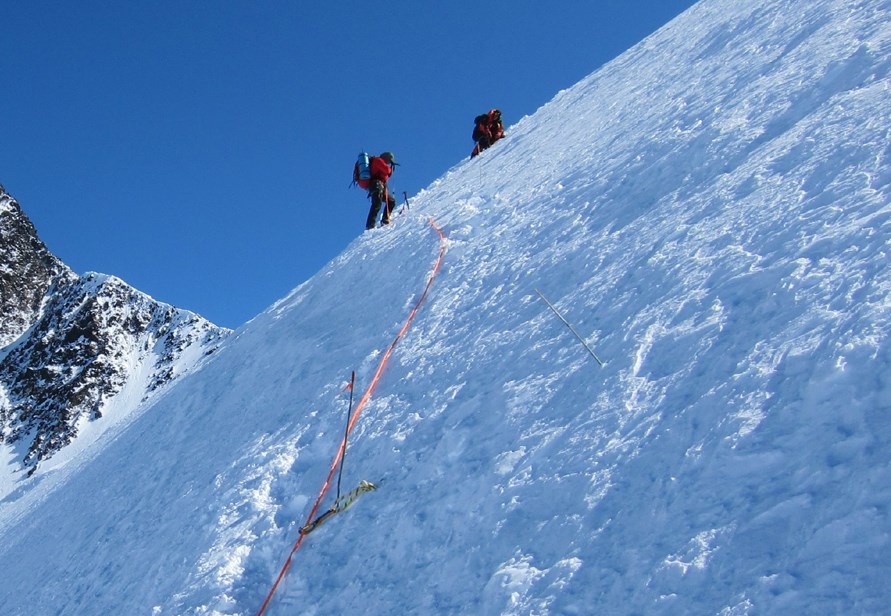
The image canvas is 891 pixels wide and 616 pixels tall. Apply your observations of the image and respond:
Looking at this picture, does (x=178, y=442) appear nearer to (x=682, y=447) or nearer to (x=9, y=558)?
(x=9, y=558)

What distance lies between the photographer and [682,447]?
3990 mm

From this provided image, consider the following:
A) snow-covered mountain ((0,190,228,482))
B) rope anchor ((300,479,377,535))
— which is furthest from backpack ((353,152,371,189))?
snow-covered mountain ((0,190,228,482))

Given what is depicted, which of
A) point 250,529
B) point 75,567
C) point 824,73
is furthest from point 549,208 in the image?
point 75,567

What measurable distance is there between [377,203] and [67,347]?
6162cm

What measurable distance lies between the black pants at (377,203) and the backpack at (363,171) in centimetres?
17

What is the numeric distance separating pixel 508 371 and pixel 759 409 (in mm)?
2411

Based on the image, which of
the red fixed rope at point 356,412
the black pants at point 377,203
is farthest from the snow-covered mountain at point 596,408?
the black pants at point 377,203

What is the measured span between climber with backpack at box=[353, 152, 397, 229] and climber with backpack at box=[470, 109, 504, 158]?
13.4 feet

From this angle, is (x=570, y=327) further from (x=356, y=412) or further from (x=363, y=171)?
(x=363, y=171)

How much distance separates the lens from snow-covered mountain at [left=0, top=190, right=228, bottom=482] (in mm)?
57062

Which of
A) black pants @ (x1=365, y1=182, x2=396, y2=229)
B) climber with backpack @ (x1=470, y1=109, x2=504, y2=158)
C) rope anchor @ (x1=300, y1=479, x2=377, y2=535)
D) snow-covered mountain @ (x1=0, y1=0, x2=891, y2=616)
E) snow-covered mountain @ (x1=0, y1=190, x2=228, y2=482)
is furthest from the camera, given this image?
snow-covered mountain @ (x1=0, y1=190, x2=228, y2=482)

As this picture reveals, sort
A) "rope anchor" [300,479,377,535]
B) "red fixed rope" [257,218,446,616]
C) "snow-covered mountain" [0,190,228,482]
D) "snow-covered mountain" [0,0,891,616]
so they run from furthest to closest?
"snow-covered mountain" [0,190,228,482]
"rope anchor" [300,479,377,535]
"red fixed rope" [257,218,446,616]
"snow-covered mountain" [0,0,891,616]

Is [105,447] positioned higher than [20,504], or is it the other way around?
[105,447]

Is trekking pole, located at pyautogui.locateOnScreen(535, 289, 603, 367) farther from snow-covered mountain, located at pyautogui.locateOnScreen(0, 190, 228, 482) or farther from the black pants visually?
snow-covered mountain, located at pyautogui.locateOnScreen(0, 190, 228, 482)
